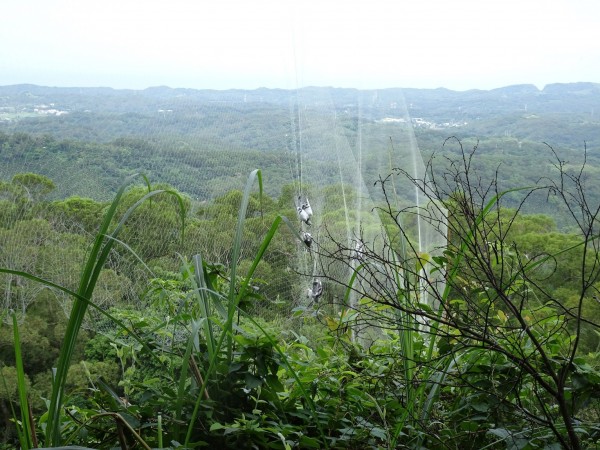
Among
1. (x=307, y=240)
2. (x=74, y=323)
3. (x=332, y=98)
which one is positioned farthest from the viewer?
(x=332, y=98)

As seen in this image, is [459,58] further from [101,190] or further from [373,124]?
[101,190]

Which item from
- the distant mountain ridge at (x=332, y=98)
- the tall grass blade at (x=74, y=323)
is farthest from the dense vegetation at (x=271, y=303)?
the distant mountain ridge at (x=332, y=98)

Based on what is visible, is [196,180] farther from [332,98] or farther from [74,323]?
[74,323]

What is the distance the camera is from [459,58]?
324 inches

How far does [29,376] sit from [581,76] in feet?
25.0

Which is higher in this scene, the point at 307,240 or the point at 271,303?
the point at 307,240

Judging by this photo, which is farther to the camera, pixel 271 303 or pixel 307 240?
pixel 271 303

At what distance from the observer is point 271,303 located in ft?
4.44

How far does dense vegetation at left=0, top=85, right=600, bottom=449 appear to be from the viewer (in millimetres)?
548

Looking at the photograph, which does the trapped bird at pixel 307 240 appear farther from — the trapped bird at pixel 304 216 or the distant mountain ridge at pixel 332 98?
the distant mountain ridge at pixel 332 98

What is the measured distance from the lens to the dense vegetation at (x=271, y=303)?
0.55m

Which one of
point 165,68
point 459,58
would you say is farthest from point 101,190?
point 459,58

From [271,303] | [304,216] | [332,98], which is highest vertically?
[332,98]

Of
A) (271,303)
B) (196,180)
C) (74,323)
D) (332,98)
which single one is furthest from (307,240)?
(196,180)
